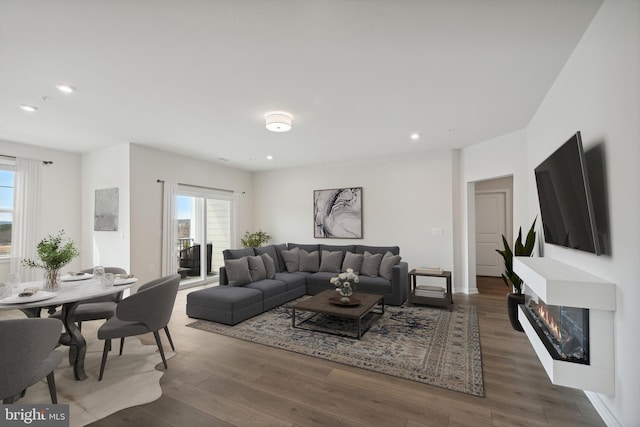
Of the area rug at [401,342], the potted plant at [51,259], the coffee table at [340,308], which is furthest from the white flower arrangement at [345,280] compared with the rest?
the potted plant at [51,259]

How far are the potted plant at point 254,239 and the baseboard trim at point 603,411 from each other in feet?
19.6

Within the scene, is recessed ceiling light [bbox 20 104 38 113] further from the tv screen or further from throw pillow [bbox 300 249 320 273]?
the tv screen

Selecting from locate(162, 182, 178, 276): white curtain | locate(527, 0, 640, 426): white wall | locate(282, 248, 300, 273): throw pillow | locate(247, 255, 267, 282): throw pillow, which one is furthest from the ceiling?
locate(282, 248, 300, 273): throw pillow

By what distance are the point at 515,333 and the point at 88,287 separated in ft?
15.0

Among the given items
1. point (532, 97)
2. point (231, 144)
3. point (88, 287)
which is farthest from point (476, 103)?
point (88, 287)

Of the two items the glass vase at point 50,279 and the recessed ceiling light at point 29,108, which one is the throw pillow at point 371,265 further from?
the recessed ceiling light at point 29,108

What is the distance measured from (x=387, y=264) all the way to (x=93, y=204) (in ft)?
17.8

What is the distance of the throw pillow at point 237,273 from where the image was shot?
14.3 ft

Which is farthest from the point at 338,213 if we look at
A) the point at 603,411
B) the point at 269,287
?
the point at 603,411

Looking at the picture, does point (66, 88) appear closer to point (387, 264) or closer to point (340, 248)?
point (340, 248)

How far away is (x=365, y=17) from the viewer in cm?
192

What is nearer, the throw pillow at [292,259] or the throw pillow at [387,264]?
the throw pillow at [387,264]

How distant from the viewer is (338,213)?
637 centimetres

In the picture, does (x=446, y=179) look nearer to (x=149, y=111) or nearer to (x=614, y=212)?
(x=614, y=212)
